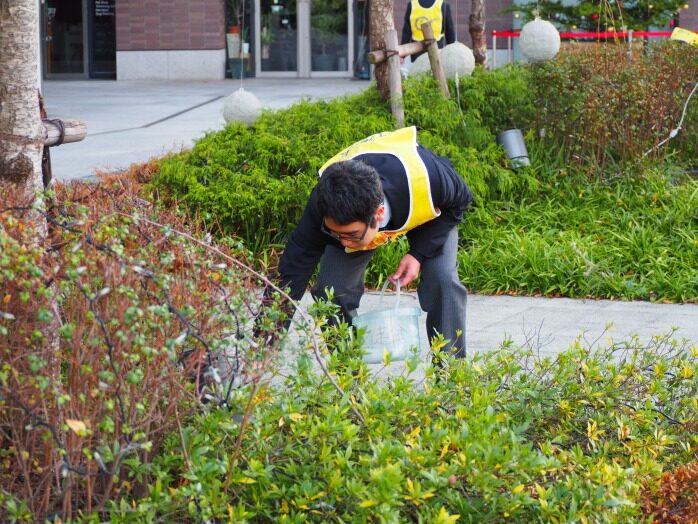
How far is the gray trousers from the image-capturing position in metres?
4.59

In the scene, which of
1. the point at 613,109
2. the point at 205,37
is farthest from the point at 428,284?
the point at 205,37

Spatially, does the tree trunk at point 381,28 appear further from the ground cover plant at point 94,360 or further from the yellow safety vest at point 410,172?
the ground cover plant at point 94,360

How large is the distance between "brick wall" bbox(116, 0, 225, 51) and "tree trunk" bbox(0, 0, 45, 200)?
2170 centimetres

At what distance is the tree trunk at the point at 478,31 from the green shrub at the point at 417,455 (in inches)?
301

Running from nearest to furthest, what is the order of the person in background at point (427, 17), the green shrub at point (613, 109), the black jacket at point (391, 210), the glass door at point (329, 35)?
the black jacket at point (391, 210) → the green shrub at point (613, 109) → the person in background at point (427, 17) → the glass door at point (329, 35)

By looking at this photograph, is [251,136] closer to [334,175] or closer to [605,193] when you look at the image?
[605,193]

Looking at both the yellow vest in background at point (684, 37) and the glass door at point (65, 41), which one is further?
the glass door at point (65, 41)

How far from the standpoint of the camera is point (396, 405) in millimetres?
3238

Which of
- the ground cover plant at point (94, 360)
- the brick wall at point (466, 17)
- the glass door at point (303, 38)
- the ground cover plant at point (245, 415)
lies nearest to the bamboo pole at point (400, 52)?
the ground cover plant at point (245, 415)

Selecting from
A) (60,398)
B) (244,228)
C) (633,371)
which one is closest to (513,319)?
(244,228)

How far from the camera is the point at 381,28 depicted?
852 cm

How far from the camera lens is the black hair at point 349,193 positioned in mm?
3773

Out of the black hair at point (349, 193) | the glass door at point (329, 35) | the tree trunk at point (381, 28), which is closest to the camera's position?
the black hair at point (349, 193)

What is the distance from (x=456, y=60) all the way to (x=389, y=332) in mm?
5691
